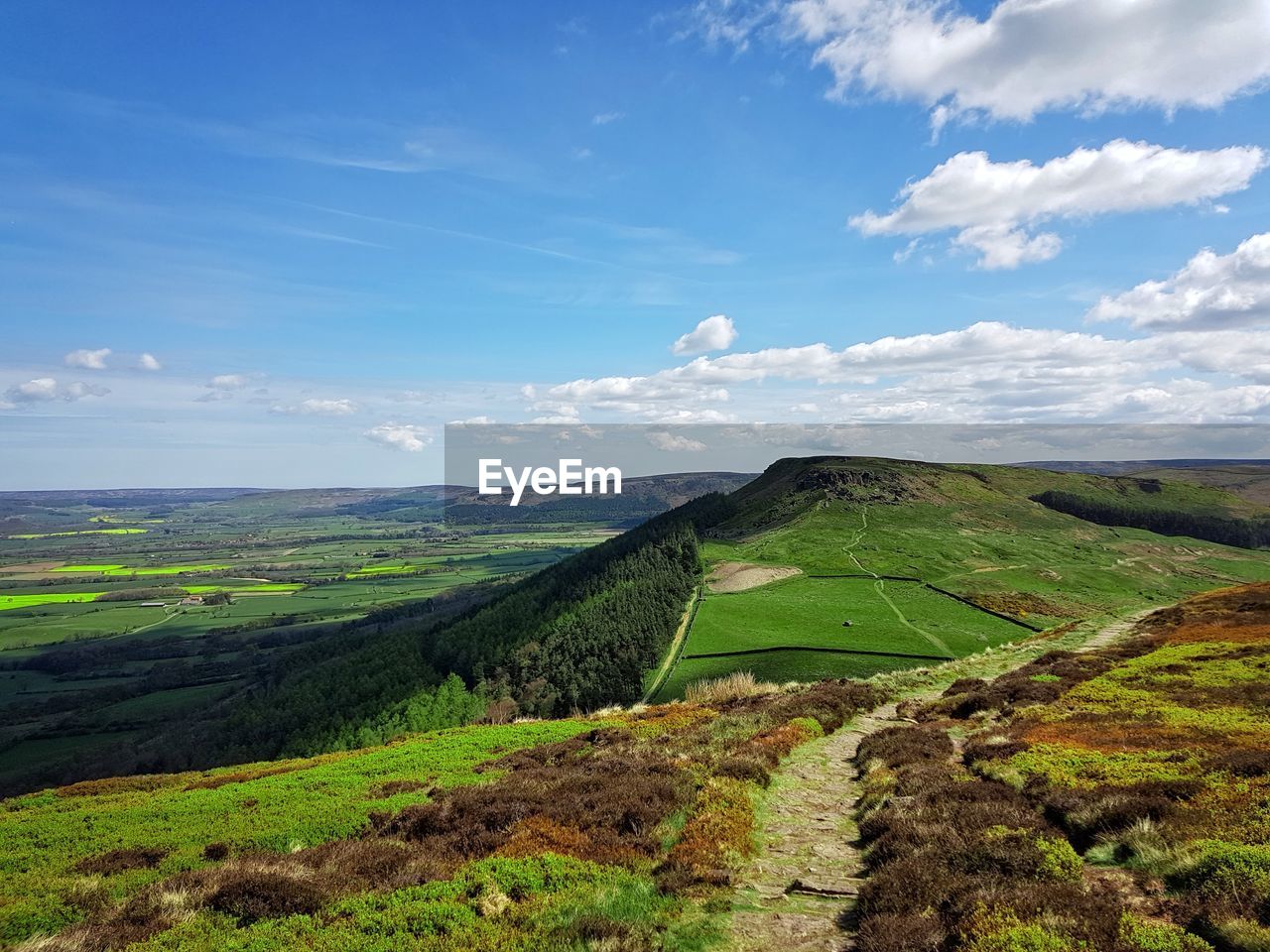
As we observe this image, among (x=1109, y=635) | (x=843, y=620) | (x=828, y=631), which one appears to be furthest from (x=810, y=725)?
(x=843, y=620)

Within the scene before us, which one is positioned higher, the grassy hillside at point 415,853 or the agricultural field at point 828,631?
the grassy hillside at point 415,853

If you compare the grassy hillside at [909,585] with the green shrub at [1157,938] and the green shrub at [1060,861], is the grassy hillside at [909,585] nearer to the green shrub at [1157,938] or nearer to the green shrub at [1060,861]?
the green shrub at [1060,861]

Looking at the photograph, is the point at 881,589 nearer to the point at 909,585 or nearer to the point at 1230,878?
the point at 909,585

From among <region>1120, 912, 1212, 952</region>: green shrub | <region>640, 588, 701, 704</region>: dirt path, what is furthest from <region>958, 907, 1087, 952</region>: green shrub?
<region>640, 588, 701, 704</region>: dirt path

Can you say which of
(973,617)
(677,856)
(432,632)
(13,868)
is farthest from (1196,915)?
(432,632)

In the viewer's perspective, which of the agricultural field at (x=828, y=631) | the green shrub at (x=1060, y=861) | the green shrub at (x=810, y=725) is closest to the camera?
the green shrub at (x=1060, y=861)

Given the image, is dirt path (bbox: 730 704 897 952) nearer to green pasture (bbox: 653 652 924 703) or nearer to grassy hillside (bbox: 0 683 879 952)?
grassy hillside (bbox: 0 683 879 952)

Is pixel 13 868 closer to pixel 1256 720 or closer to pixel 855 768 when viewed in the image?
pixel 855 768

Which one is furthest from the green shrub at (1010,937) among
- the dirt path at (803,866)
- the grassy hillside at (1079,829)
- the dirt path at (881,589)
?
the dirt path at (881,589)
